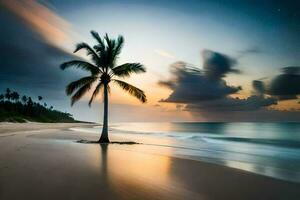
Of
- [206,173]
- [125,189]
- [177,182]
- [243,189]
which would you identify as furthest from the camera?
[206,173]

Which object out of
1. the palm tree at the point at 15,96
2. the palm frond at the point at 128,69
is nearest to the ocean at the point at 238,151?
the palm frond at the point at 128,69

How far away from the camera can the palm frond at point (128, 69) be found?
62.0 ft

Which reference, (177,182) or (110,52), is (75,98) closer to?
(110,52)

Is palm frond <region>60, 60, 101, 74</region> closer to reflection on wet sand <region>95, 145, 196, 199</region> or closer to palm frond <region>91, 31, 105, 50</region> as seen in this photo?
palm frond <region>91, 31, 105, 50</region>

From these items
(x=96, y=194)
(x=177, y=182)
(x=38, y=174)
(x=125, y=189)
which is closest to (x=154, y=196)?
(x=125, y=189)

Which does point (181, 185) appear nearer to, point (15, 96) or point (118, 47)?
point (118, 47)

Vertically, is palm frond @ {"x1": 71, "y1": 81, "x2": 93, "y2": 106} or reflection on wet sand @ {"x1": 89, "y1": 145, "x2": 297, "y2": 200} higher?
palm frond @ {"x1": 71, "y1": 81, "x2": 93, "y2": 106}

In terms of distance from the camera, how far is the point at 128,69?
1892 centimetres

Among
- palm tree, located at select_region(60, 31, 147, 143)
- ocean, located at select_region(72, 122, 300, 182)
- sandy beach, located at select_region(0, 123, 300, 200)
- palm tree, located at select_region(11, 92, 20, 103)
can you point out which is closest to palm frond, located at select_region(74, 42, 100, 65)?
palm tree, located at select_region(60, 31, 147, 143)

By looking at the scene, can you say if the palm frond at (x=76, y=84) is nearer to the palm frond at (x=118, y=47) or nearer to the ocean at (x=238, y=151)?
the palm frond at (x=118, y=47)

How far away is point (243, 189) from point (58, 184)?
403cm

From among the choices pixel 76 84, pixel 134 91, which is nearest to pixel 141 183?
pixel 134 91

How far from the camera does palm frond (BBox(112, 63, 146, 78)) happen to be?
1891 cm

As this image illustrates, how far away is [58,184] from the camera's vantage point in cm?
531
